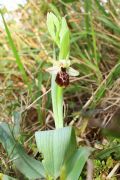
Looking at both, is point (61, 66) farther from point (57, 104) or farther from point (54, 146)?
point (54, 146)

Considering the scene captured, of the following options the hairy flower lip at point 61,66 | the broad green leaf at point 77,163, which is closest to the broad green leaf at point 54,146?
the broad green leaf at point 77,163

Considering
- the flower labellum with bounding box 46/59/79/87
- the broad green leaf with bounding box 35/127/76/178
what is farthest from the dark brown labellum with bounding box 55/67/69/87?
the broad green leaf with bounding box 35/127/76/178

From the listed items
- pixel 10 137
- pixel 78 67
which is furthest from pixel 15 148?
pixel 78 67

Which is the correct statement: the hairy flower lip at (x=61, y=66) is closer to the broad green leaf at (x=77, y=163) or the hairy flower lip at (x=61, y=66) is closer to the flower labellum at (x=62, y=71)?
the flower labellum at (x=62, y=71)

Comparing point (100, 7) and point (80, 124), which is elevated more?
point (100, 7)

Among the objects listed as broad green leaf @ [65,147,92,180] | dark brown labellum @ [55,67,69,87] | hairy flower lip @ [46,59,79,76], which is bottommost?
broad green leaf @ [65,147,92,180]

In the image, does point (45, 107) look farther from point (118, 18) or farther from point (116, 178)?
point (118, 18)

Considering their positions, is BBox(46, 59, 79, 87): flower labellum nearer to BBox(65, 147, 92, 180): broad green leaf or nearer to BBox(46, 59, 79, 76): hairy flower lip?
BBox(46, 59, 79, 76): hairy flower lip
